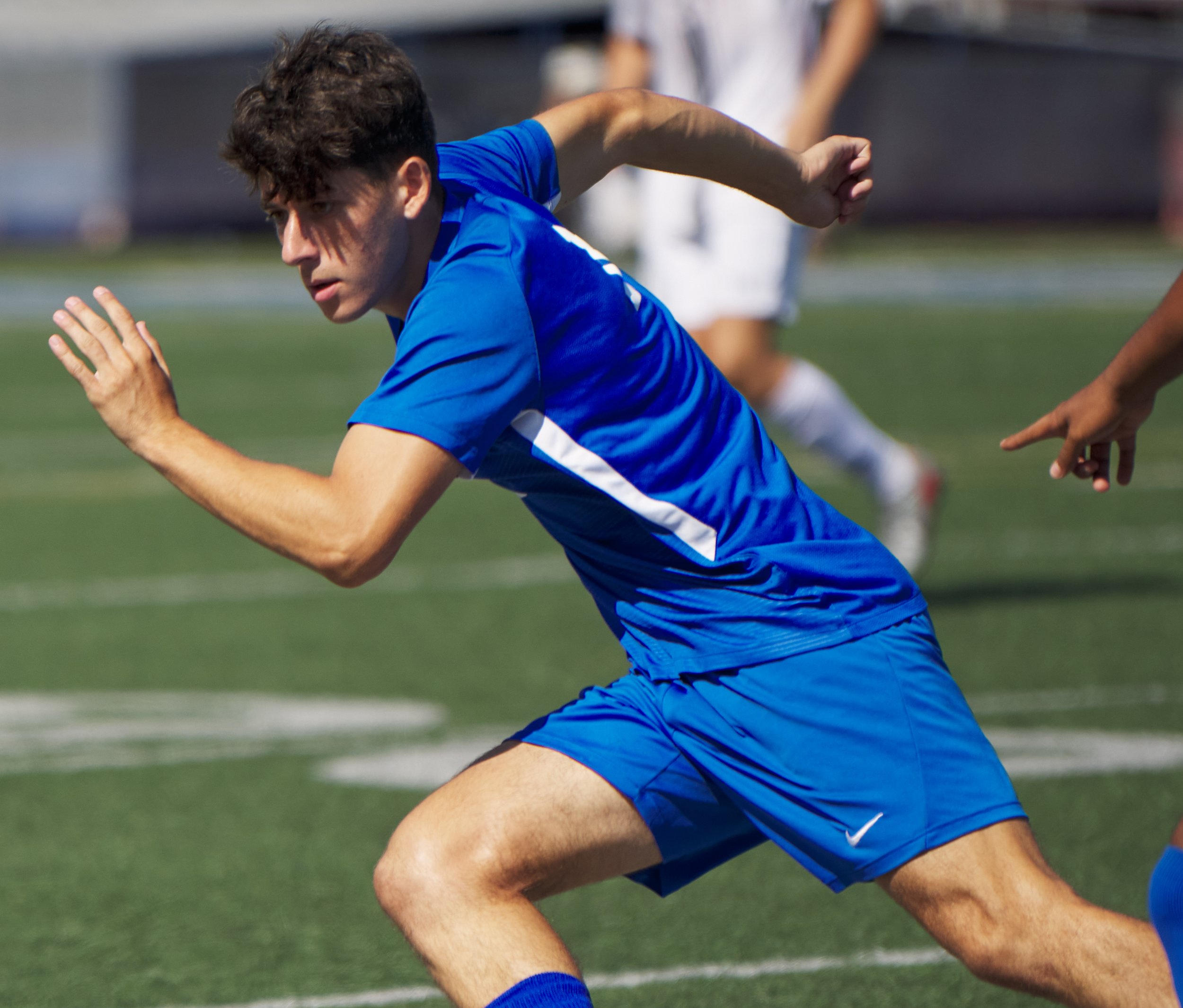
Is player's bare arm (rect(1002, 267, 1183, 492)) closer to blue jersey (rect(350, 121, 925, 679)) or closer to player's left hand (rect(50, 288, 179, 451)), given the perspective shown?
blue jersey (rect(350, 121, 925, 679))

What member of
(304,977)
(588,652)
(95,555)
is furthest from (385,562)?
(95,555)

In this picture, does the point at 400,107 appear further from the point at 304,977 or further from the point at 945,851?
the point at 304,977

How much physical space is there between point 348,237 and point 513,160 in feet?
2.06

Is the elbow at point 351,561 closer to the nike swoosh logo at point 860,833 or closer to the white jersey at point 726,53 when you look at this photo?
the nike swoosh logo at point 860,833

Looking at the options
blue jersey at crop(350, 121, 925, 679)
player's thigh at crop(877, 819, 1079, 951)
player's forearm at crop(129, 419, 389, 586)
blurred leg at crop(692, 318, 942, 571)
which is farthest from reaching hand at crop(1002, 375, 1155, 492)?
blurred leg at crop(692, 318, 942, 571)

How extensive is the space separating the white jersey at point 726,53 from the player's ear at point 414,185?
3.99 meters

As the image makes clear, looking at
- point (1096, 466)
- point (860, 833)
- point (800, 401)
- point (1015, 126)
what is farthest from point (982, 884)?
point (1015, 126)

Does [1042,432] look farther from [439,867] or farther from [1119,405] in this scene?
[439,867]

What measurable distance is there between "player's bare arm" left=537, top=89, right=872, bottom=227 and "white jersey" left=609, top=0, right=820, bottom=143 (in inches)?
126

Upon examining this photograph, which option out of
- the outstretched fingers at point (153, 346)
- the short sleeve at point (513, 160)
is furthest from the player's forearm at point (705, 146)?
the outstretched fingers at point (153, 346)

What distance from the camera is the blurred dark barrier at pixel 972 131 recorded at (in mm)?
39062

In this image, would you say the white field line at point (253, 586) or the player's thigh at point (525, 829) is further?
the white field line at point (253, 586)

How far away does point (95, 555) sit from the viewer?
338 inches

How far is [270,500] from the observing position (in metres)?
2.69
